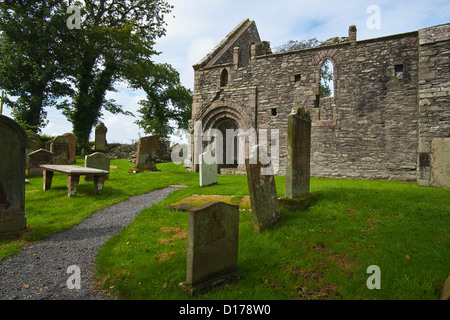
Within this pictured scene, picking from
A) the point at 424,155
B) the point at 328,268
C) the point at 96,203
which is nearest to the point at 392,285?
the point at 328,268

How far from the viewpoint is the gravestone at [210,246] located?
2922 millimetres

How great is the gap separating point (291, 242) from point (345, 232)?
100 cm

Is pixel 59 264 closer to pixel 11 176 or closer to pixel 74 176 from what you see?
pixel 11 176

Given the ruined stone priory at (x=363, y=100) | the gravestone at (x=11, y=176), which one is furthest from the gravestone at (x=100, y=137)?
the gravestone at (x=11, y=176)

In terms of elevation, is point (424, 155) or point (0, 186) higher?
point (424, 155)

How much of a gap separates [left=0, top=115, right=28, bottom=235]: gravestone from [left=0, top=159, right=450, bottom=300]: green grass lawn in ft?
1.13

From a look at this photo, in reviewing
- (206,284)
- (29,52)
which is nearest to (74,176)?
(206,284)

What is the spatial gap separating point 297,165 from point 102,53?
21.9 metres

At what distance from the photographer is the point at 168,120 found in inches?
1248

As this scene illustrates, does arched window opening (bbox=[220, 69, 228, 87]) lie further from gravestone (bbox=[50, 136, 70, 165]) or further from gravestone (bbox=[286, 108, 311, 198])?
gravestone (bbox=[286, 108, 311, 198])

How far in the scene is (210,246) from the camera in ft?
10.2

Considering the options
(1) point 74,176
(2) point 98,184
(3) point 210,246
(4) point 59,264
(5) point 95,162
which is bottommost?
(4) point 59,264

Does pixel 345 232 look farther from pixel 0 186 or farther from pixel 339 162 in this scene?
pixel 339 162
